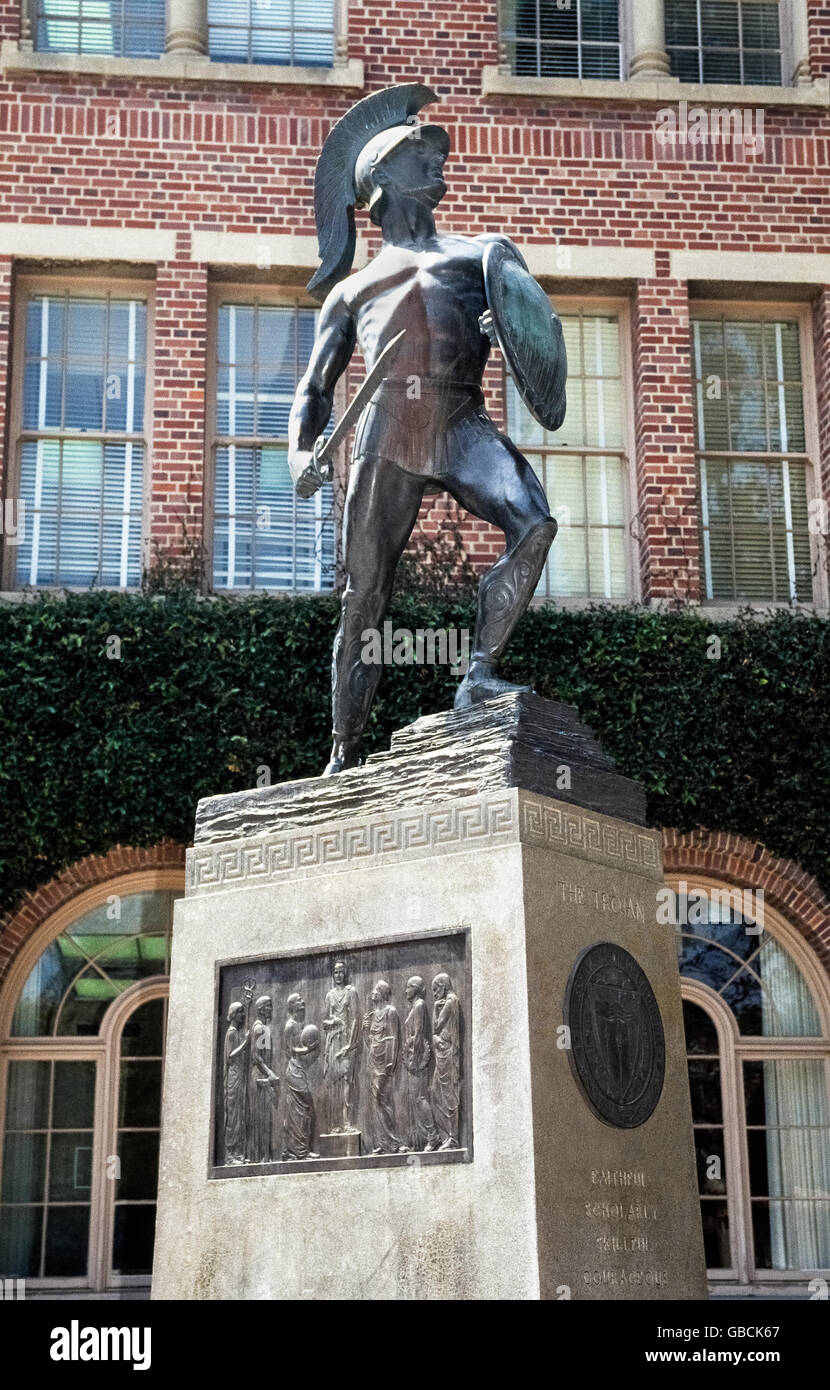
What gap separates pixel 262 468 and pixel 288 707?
94.0 inches

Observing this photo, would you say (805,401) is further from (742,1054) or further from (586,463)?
(742,1054)

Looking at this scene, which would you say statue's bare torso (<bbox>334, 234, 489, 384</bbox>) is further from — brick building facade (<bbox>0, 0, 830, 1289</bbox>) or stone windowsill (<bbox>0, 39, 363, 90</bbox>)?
stone windowsill (<bbox>0, 39, 363, 90</bbox>)

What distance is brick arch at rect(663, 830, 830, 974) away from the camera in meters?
13.6

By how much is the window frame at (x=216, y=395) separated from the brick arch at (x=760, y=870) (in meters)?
3.12

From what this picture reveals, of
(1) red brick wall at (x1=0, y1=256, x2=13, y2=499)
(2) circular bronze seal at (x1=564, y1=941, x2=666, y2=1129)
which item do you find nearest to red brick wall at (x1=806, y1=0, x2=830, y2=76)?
(1) red brick wall at (x1=0, y1=256, x2=13, y2=499)

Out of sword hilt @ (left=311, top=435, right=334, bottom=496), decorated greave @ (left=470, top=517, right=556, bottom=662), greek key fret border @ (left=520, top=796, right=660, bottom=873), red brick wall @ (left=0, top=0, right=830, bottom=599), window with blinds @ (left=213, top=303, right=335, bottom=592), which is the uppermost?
red brick wall @ (left=0, top=0, right=830, bottom=599)

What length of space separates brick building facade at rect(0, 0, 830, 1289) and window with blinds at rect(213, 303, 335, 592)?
2cm

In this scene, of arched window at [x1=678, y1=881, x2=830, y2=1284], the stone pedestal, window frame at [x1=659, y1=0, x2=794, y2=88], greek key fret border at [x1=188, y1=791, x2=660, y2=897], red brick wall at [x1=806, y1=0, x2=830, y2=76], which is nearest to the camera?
the stone pedestal

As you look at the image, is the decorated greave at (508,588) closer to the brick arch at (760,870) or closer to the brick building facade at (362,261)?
the brick arch at (760,870)

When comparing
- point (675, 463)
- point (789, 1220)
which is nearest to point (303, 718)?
point (675, 463)

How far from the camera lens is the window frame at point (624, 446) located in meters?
14.5

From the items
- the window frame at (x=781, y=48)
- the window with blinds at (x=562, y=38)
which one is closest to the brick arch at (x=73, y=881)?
the window with blinds at (x=562, y=38)

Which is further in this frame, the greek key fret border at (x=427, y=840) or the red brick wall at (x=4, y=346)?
the red brick wall at (x=4, y=346)

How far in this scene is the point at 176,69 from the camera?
1484 centimetres
